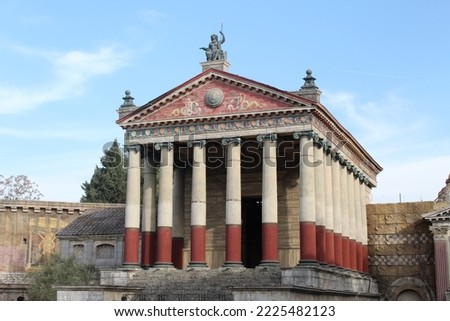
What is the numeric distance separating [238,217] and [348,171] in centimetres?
1054

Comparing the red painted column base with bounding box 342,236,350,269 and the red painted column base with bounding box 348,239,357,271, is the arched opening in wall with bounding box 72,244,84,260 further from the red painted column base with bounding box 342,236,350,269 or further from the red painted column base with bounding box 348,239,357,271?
the red painted column base with bounding box 348,239,357,271

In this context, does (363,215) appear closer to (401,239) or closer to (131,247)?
(401,239)

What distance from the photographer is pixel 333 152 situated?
40.0 meters

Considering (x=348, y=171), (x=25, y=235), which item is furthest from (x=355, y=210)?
(x=25, y=235)

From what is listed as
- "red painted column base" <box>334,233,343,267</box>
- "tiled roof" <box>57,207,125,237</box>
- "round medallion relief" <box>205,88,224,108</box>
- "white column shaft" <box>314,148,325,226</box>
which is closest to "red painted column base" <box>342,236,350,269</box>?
"red painted column base" <box>334,233,343,267</box>

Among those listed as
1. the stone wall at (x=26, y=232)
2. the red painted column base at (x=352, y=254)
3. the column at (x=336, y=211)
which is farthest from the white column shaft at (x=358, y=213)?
the stone wall at (x=26, y=232)

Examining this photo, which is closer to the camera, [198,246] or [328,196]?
[198,246]

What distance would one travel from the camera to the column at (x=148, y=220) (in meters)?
40.2

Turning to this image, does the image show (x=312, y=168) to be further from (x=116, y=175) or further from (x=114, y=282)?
(x=116, y=175)

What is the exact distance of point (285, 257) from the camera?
135ft

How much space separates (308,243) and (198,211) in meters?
6.14

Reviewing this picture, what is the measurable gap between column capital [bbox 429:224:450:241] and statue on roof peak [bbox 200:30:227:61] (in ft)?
57.6

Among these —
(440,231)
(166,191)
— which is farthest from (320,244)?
(440,231)

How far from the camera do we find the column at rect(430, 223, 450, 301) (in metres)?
44.5
